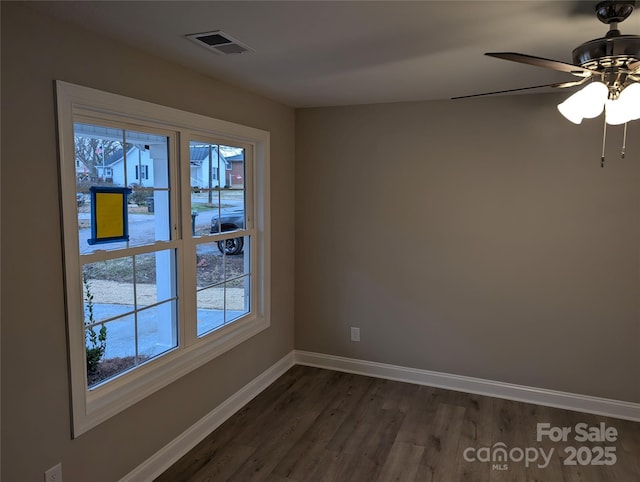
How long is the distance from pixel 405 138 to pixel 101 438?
3.00 m

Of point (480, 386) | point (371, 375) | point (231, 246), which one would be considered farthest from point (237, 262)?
point (480, 386)

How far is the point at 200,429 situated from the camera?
3.05m

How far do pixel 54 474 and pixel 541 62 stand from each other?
107 inches

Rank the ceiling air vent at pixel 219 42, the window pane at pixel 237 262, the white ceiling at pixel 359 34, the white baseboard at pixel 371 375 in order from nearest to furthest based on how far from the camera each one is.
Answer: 1. the white ceiling at pixel 359 34
2. the ceiling air vent at pixel 219 42
3. the white baseboard at pixel 371 375
4. the window pane at pixel 237 262

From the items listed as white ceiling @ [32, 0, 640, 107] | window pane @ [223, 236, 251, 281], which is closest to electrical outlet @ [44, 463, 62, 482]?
window pane @ [223, 236, 251, 281]

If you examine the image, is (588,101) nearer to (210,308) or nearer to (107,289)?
(107,289)

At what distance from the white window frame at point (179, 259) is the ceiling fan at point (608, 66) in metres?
1.80

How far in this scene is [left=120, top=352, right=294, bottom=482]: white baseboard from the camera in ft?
8.61

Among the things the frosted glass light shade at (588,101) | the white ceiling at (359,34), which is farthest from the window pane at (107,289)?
the frosted glass light shade at (588,101)

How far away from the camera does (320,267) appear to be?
4.23m

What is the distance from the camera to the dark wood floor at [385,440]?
8.91ft

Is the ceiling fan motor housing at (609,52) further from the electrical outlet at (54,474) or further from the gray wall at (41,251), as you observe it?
the electrical outlet at (54,474)

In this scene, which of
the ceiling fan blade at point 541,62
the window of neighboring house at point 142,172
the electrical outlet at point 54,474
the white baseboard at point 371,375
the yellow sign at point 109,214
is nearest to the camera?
the ceiling fan blade at point 541,62

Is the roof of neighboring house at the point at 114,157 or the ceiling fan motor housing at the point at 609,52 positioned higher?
the ceiling fan motor housing at the point at 609,52
